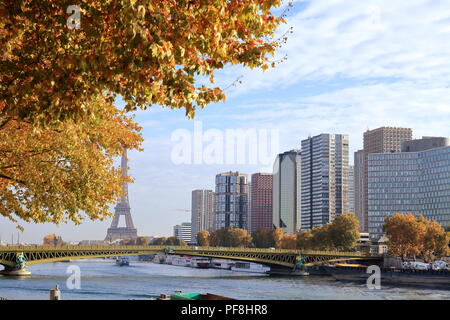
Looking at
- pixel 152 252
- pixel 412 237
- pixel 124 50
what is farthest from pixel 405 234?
pixel 124 50

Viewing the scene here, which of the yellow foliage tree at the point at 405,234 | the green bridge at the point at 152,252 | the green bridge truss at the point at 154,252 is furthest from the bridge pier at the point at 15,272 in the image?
the yellow foliage tree at the point at 405,234

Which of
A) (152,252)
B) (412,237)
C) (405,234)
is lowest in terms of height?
(152,252)

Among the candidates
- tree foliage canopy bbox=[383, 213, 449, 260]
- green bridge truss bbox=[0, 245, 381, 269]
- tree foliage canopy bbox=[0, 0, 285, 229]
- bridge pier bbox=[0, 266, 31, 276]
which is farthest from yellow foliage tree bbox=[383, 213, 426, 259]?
tree foliage canopy bbox=[0, 0, 285, 229]

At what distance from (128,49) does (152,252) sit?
12382cm

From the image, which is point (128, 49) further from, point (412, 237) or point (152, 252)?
point (412, 237)

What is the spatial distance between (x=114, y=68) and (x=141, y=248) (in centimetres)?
11726

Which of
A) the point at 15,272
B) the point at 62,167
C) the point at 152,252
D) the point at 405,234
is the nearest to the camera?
the point at 62,167

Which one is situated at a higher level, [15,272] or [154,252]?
[154,252]

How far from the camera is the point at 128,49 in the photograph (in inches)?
508

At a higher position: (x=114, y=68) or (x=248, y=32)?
(x=248, y=32)

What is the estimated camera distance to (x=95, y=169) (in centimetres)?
2612

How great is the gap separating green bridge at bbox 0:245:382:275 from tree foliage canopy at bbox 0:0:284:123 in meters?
103

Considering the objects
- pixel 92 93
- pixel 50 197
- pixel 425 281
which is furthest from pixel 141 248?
pixel 92 93
